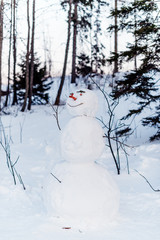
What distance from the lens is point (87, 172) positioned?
9.34ft

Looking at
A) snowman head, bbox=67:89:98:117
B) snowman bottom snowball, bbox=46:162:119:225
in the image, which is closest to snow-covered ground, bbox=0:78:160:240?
snowman bottom snowball, bbox=46:162:119:225

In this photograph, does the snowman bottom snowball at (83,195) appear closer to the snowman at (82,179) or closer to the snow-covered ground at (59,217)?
Answer: the snowman at (82,179)

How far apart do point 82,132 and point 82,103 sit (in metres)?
0.33

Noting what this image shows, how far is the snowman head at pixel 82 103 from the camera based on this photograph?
2922 mm

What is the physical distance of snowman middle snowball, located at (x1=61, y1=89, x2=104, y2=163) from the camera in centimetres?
281

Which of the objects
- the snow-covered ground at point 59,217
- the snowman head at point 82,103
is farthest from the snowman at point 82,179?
the snow-covered ground at point 59,217

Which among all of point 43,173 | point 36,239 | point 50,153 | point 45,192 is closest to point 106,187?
point 45,192

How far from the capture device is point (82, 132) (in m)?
2.83

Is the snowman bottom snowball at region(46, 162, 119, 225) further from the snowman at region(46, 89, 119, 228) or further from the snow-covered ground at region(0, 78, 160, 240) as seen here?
the snow-covered ground at region(0, 78, 160, 240)

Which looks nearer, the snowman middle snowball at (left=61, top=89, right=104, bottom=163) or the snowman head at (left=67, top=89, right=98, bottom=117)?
the snowman middle snowball at (left=61, top=89, right=104, bottom=163)

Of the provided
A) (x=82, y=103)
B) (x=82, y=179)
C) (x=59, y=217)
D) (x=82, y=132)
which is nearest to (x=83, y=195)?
(x=82, y=179)

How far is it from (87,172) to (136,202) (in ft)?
3.36

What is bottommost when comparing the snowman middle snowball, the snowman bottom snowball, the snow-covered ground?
the snow-covered ground

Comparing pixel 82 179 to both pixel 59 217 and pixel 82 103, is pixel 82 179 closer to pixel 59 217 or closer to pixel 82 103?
pixel 59 217
